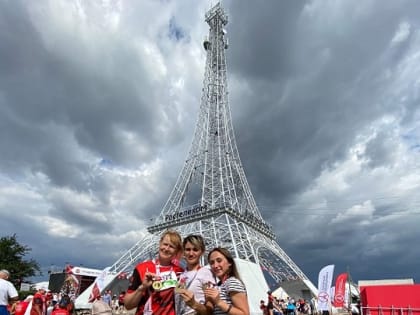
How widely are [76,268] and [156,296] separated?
2877 cm

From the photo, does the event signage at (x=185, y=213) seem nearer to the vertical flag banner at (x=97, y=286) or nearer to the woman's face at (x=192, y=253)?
the vertical flag banner at (x=97, y=286)

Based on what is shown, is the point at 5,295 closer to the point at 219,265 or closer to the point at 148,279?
the point at 148,279

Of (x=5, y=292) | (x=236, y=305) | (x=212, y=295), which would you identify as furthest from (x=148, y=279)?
(x=5, y=292)

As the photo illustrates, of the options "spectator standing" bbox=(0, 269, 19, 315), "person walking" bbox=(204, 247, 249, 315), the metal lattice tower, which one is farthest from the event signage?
"person walking" bbox=(204, 247, 249, 315)

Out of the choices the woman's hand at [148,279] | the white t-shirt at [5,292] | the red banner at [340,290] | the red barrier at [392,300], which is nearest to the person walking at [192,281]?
the woman's hand at [148,279]

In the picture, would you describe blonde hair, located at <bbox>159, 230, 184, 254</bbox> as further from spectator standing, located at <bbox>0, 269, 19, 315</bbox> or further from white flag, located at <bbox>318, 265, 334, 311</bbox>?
white flag, located at <bbox>318, 265, 334, 311</bbox>

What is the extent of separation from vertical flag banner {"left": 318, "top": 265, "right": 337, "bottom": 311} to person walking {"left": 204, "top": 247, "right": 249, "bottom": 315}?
1377cm

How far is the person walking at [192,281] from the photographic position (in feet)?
9.89

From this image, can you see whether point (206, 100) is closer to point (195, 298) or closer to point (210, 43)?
point (210, 43)

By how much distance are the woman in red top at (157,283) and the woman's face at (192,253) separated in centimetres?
10

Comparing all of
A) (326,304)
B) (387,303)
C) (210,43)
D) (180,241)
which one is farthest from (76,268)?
(210,43)

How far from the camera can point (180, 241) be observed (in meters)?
3.54

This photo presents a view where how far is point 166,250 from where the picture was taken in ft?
11.4

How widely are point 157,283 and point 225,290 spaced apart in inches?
25.0
